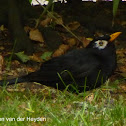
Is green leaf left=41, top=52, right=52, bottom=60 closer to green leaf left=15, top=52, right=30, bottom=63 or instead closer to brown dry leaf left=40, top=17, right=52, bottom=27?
green leaf left=15, top=52, right=30, bottom=63

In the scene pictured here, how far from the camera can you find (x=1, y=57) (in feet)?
15.6

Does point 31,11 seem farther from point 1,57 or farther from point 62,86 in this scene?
point 62,86

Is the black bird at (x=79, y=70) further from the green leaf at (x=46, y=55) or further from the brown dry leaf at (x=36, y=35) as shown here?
the brown dry leaf at (x=36, y=35)

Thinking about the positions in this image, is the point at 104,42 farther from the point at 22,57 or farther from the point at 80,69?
the point at 22,57

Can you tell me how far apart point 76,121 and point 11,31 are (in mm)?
2435

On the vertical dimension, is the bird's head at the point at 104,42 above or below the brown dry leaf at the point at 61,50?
above

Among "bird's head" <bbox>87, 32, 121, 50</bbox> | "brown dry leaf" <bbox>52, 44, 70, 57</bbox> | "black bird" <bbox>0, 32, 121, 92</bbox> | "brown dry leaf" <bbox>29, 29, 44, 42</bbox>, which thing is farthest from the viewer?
"brown dry leaf" <bbox>29, 29, 44, 42</bbox>

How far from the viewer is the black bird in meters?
4.07

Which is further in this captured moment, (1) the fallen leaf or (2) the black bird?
(1) the fallen leaf

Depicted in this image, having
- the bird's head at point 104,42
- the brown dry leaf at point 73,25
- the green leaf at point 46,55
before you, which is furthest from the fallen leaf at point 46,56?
the bird's head at point 104,42

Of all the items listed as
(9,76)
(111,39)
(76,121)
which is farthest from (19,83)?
(76,121)

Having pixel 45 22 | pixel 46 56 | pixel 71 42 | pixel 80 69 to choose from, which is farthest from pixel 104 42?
pixel 45 22

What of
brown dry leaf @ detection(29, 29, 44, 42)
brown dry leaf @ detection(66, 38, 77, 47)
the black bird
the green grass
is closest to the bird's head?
the black bird

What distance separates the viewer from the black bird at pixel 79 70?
4.07 meters
